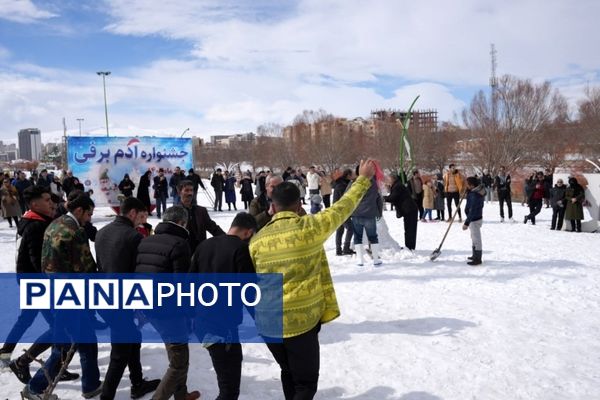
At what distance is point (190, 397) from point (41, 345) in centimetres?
147

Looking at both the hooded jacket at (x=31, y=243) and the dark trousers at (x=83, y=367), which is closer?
the dark trousers at (x=83, y=367)

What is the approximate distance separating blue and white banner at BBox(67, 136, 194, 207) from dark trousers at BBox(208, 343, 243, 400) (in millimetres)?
14973

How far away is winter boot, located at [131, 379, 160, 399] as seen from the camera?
12.7ft

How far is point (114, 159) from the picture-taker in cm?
1698

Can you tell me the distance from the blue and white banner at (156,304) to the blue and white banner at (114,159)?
1335cm

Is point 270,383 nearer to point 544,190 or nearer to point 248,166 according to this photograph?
point 544,190

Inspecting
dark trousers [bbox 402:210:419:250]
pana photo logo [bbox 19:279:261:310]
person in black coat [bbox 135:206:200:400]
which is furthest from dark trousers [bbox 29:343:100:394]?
dark trousers [bbox 402:210:419:250]

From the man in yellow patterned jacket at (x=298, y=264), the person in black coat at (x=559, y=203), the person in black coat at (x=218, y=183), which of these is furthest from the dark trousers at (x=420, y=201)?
the man in yellow patterned jacket at (x=298, y=264)

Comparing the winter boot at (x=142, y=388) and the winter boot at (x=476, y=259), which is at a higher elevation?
the winter boot at (x=476, y=259)

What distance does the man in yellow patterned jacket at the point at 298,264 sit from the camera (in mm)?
2777

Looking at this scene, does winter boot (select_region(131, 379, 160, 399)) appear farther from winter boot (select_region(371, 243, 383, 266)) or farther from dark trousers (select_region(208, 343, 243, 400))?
winter boot (select_region(371, 243, 383, 266))

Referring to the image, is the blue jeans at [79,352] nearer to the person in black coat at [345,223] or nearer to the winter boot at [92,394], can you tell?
the winter boot at [92,394]

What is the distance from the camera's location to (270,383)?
4.13 meters

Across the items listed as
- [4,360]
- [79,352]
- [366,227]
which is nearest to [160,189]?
[366,227]
